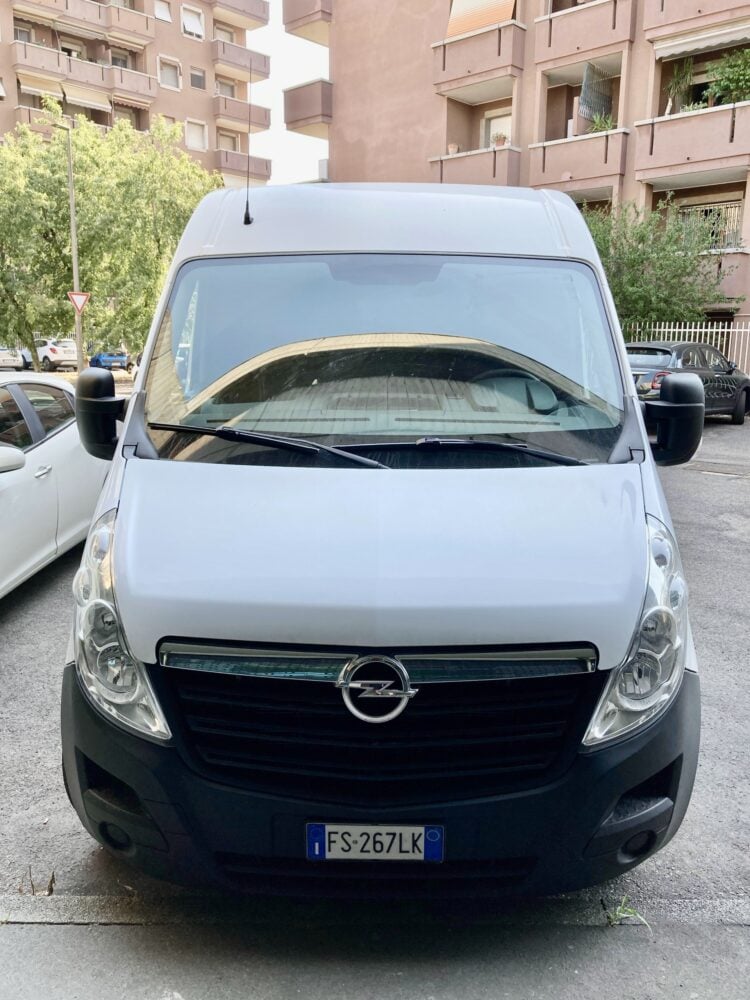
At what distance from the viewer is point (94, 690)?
7.98ft

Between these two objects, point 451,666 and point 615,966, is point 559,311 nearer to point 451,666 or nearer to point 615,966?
point 451,666

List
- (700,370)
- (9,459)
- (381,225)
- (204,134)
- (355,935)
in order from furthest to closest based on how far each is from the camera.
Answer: (204,134)
(700,370)
(9,459)
(381,225)
(355,935)

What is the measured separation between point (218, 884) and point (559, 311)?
2.34 meters

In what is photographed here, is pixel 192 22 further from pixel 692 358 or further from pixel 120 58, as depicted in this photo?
pixel 692 358

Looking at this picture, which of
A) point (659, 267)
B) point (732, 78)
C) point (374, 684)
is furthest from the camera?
point (732, 78)

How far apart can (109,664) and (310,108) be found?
32384mm

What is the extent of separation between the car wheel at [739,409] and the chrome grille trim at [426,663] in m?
16.6

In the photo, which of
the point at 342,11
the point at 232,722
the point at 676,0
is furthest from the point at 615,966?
the point at 342,11

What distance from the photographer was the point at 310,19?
31.1 meters

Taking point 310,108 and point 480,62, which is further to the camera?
point 310,108

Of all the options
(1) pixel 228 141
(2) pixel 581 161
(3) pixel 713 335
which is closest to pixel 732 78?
(2) pixel 581 161

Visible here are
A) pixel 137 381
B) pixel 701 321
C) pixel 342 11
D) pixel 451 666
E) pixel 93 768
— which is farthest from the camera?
pixel 342 11

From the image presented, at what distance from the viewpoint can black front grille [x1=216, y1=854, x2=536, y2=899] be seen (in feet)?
7.75

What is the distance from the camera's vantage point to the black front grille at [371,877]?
2361 millimetres
